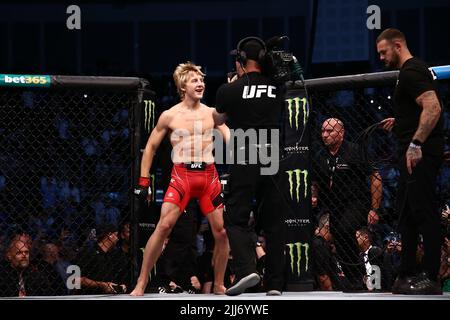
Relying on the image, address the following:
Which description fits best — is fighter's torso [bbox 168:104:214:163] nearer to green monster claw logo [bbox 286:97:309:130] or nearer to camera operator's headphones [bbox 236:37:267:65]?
green monster claw logo [bbox 286:97:309:130]

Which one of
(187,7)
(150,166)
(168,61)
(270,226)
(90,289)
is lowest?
(90,289)

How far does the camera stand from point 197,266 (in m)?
6.32

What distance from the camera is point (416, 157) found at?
4.17m

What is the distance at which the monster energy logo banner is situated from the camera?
554 cm

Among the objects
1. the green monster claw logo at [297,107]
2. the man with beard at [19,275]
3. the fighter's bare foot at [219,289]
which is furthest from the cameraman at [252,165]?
the man with beard at [19,275]

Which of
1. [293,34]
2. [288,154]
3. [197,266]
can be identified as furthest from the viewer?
[293,34]

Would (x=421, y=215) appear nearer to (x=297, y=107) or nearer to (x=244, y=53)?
(x=244, y=53)

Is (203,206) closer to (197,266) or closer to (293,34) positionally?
(197,266)

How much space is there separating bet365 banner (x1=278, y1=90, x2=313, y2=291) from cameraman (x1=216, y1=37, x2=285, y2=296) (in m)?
0.82

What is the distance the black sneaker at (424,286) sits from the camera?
4160mm

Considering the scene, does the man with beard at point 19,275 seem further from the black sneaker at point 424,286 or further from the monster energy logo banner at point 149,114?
the black sneaker at point 424,286
